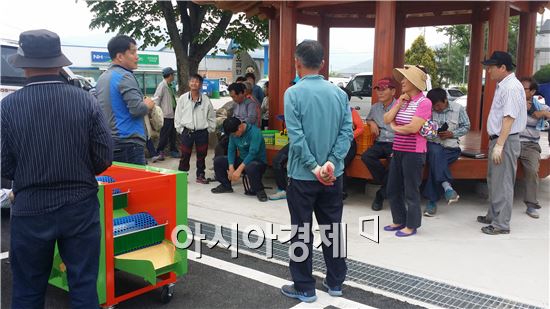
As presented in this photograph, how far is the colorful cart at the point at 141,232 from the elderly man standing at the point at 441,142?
3462mm

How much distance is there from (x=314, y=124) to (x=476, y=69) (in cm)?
782

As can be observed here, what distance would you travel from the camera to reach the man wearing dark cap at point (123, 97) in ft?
14.3

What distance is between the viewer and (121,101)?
4445mm

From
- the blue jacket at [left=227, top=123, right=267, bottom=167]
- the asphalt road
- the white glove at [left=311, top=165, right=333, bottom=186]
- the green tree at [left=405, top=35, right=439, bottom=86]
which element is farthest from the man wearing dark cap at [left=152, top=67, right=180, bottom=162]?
the green tree at [left=405, top=35, right=439, bottom=86]

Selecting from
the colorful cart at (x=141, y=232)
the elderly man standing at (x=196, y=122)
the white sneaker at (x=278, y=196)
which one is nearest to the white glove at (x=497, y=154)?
the white sneaker at (x=278, y=196)

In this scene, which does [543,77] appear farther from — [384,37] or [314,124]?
[314,124]

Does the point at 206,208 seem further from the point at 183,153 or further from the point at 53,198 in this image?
the point at 53,198

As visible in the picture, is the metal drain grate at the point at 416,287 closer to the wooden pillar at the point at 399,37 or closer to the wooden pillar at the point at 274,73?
the wooden pillar at the point at 274,73

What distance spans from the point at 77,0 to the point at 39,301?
952 centimetres

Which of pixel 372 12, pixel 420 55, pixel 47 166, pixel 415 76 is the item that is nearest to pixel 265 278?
pixel 47 166

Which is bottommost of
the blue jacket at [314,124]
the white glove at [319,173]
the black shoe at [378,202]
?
the black shoe at [378,202]

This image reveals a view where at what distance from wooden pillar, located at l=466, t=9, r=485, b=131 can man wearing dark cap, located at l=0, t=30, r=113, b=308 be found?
912cm

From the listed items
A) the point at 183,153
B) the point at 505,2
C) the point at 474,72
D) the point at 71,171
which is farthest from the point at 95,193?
the point at 474,72

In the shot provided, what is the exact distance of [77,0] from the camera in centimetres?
1088
